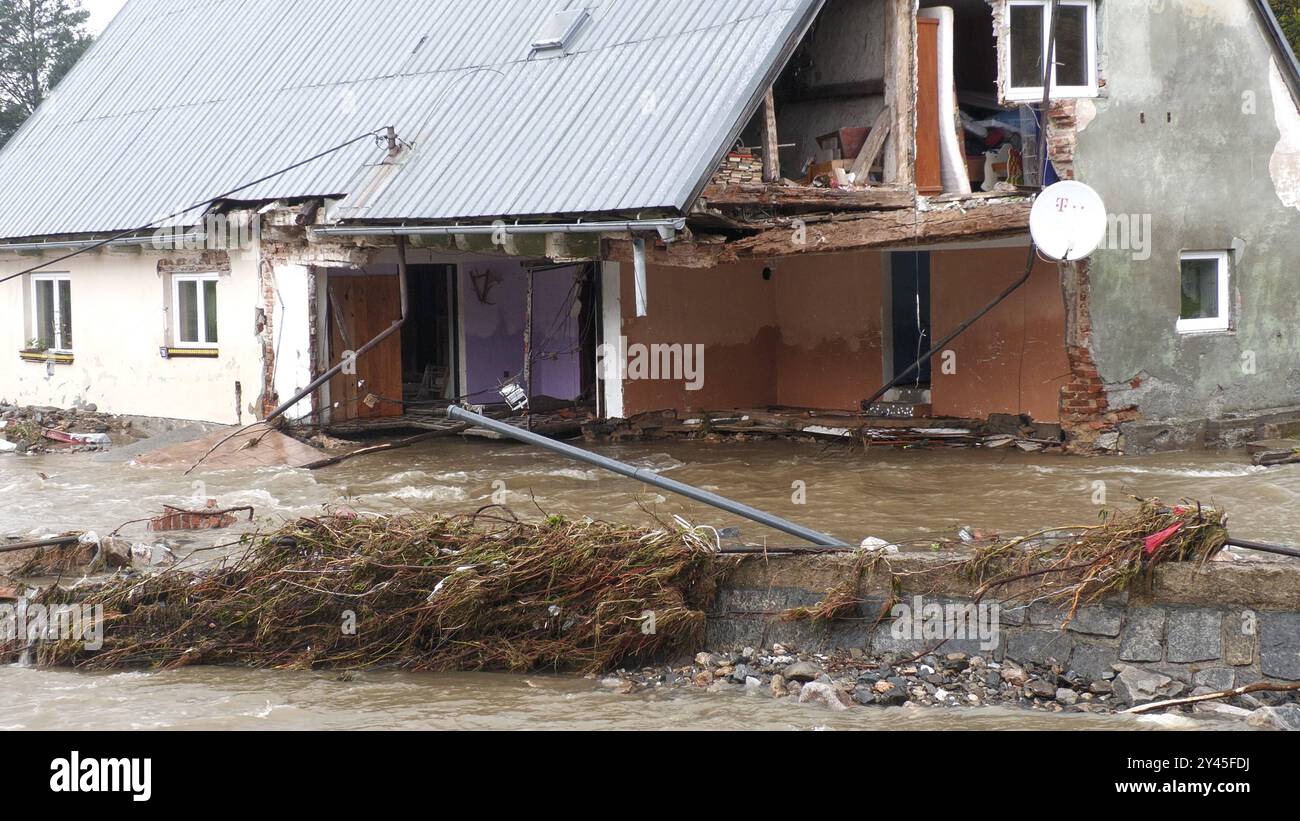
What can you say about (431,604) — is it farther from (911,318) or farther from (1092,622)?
(911,318)

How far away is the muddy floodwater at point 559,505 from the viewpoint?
7930 millimetres

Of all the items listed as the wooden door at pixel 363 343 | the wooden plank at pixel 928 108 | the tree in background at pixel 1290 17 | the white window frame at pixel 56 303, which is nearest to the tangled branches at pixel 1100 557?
the wooden plank at pixel 928 108

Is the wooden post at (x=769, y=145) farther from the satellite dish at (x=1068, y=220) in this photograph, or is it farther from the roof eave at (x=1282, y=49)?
the roof eave at (x=1282, y=49)

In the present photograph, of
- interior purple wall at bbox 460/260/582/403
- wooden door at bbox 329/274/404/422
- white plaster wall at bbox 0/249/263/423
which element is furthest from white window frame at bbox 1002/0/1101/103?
white plaster wall at bbox 0/249/263/423

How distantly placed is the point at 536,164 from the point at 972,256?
4.87 m

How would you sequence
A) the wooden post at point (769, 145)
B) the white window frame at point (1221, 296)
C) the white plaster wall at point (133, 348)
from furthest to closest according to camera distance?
the white plaster wall at point (133, 348)
the white window frame at point (1221, 296)
the wooden post at point (769, 145)

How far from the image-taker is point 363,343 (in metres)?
Answer: 18.2

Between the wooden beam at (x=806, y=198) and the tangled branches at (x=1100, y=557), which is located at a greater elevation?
the wooden beam at (x=806, y=198)

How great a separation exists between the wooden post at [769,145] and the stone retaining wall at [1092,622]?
5.91 m

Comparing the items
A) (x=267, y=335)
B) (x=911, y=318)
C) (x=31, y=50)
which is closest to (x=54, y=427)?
(x=267, y=335)

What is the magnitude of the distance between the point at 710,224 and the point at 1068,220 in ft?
10.8

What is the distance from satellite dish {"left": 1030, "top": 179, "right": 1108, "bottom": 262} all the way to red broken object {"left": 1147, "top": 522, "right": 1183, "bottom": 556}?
17.6 feet

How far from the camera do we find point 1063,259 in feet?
43.4
